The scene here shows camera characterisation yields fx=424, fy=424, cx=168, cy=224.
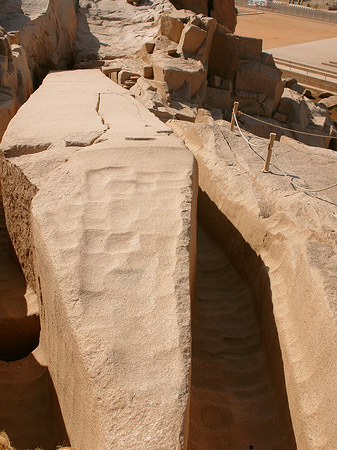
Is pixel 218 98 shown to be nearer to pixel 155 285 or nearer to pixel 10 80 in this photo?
pixel 10 80

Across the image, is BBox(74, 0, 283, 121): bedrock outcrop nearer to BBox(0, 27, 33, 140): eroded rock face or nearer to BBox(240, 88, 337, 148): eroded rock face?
BBox(240, 88, 337, 148): eroded rock face

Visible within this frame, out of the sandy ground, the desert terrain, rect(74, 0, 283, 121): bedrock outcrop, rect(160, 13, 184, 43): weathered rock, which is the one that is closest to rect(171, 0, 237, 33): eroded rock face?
rect(74, 0, 283, 121): bedrock outcrop

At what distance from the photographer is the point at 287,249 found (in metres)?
2.89

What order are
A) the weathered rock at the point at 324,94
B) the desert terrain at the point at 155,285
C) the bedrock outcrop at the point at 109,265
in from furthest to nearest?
the weathered rock at the point at 324,94, the desert terrain at the point at 155,285, the bedrock outcrop at the point at 109,265

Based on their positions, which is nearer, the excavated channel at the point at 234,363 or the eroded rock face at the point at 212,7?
the excavated channel at the point at 234,363

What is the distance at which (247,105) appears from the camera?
9539 mm

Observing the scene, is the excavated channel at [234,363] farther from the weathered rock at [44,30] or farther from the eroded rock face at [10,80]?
the weathered rock at [44,30]

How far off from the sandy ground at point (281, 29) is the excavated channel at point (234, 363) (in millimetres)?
16771

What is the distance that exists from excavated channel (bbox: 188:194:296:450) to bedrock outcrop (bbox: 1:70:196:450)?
784mm

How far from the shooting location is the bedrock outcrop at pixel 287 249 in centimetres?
216

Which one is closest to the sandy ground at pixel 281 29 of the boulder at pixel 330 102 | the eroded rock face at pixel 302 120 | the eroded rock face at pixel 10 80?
the boulder at pixel 330 102

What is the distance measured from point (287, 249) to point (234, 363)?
839 mm

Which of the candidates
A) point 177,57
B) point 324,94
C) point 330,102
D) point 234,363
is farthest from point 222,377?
point 324,94

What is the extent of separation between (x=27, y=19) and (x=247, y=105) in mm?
4826
